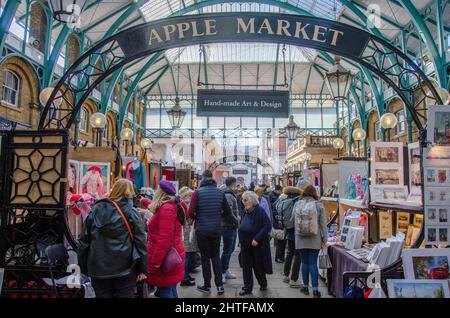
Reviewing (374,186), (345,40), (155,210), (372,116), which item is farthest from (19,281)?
(372,116)

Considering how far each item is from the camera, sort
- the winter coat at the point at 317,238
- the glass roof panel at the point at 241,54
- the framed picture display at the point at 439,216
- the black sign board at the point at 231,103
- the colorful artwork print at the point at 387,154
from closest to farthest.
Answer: the framed picture display at the point at 439,216
the colorful artwork print at the point at 387,154
the winter coat at the point at 317,238
the black sign board at the point at 231,103
the glass roof panel at the point at 241,54

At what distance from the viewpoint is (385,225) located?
15.6ft

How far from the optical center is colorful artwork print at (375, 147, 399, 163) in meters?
4.64

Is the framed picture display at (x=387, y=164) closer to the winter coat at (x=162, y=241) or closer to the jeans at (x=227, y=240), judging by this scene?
the jeans at (x=227, y=240)

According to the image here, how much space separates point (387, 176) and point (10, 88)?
11.4 metres

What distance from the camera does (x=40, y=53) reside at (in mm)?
12211

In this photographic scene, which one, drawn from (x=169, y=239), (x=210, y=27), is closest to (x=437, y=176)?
(x=169, y=239)

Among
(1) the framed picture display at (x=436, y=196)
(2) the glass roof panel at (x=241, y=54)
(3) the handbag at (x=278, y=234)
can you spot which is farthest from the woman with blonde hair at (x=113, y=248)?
(2) the glass roof panel at (x=241, y=54)

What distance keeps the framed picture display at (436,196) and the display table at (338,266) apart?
99 cm

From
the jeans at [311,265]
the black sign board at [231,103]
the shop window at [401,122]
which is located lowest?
Answer: the jeans at [311,265]

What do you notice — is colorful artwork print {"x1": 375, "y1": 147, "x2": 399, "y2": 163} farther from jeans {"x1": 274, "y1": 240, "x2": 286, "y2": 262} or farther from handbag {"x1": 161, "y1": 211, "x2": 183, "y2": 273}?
jeans {"x1": 274, "y1": 240, "x2": 286, "y2": 262}

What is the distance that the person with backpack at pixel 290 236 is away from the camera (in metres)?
5.45

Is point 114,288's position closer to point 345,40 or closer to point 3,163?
point 3,163

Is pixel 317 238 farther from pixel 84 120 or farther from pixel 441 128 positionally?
pixel 84 120
